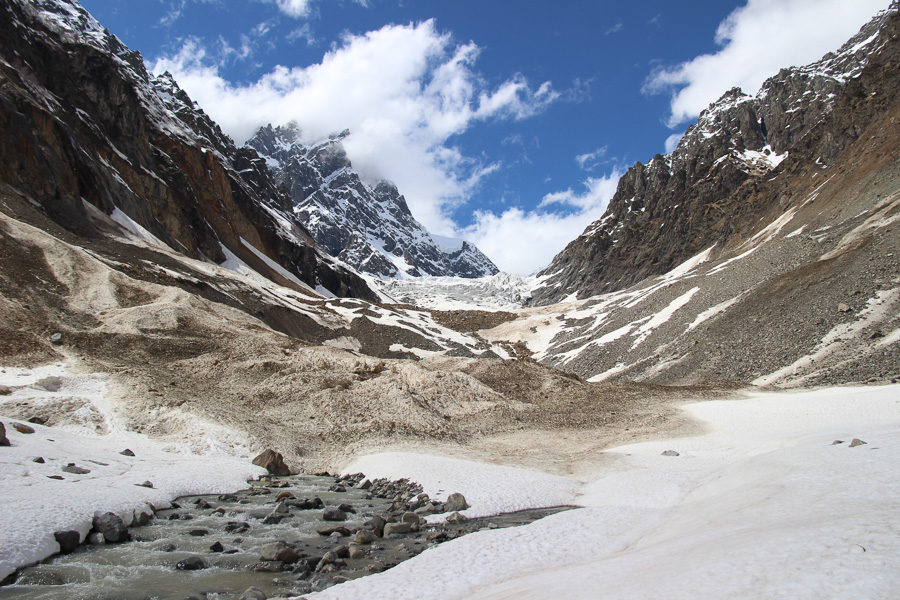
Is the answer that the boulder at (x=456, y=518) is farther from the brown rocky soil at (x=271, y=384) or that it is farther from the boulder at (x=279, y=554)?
the brown rocky soil at (x=271, y=384)

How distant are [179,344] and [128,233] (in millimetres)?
36509

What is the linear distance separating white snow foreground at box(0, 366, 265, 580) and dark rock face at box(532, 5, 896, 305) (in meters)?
108

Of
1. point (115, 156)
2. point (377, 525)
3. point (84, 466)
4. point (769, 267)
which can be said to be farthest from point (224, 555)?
point (115, 156)

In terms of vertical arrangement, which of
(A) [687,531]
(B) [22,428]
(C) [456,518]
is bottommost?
(A) [687,531]

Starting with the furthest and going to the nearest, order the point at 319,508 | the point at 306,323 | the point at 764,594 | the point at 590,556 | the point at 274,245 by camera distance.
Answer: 1. the point at 274,245
2. the point at 306,323
3. the point at 319,508
4. the point at 590,556
5. the point at 764,594

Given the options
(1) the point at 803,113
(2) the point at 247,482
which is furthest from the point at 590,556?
(1) the point at 803,113

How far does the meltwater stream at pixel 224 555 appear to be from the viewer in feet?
23.1

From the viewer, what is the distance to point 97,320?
26297 millimetres

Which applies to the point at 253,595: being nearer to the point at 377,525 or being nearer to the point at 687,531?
the point at 377,525

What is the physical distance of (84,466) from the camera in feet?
38.8

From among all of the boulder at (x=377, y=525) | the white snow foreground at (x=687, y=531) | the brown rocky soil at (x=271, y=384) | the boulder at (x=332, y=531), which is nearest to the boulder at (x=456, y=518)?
the white snow foreground at (x=687, y=531)

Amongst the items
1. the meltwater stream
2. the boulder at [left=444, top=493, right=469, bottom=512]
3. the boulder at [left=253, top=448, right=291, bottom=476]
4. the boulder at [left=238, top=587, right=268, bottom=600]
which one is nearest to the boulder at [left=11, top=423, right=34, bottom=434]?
the meltwater stream

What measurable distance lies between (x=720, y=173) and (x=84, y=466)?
142955mm

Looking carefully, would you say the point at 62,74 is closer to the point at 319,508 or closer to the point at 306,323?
the point at 306,323
